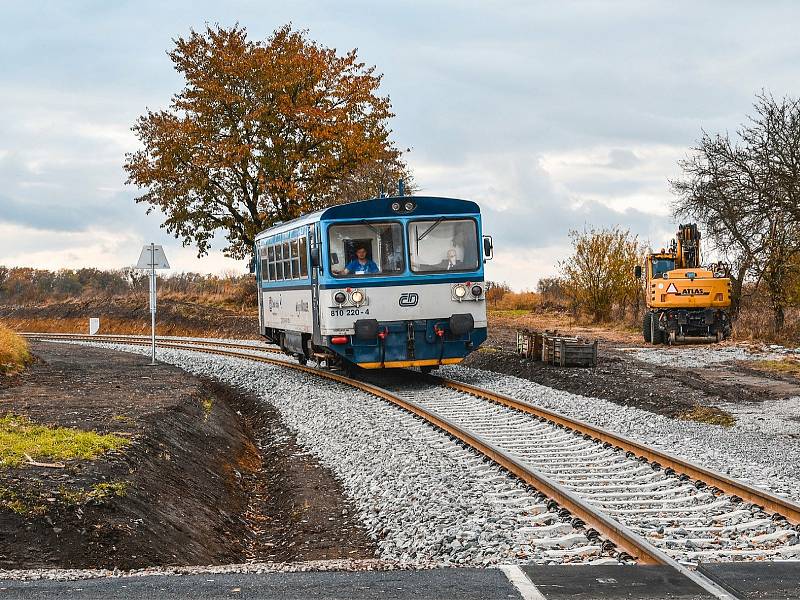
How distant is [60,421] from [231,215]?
30.8m

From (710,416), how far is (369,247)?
6560 millimetres

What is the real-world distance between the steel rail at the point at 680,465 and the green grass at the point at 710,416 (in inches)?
87.9

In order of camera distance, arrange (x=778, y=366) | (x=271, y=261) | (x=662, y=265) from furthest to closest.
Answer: (x=662, y=265) < (x=271, y=261) < (x=778, y=366)

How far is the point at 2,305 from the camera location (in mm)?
55219

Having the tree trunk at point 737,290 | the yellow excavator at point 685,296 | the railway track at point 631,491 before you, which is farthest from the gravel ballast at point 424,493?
the tree trunk at point 737,290

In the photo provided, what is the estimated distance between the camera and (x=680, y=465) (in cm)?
934

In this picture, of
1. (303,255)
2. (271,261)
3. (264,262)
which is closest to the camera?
(303,255)

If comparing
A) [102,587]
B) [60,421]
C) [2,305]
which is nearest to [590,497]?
[102,587]

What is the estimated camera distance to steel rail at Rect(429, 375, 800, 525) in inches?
305

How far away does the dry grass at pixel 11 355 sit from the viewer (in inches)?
796

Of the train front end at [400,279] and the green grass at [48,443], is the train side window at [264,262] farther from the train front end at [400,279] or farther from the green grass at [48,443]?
the green grass at [48,443]

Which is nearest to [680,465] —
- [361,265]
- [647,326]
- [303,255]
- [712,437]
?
[712,437]

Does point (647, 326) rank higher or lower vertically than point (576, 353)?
higher

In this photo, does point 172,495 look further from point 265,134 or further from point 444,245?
point 265,134
